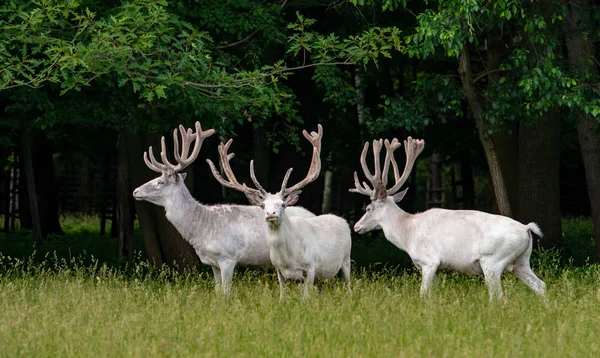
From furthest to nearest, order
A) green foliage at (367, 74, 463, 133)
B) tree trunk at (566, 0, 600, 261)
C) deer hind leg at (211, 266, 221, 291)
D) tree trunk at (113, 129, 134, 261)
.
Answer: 1. tree trunk at (113, 129, 134, 261)
2. green foliage at (367, 74, 463, 133)
3. tree trunk at (566, 0, 600, 261)
4. deer hind leg at (211, 266, 221, 291)

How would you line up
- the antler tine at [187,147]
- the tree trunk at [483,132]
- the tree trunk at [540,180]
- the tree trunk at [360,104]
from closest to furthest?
the antler tine at [187,147], the tree trunk at [483,132], the tree trunk at [540,180], the tree trunk at [360,104]

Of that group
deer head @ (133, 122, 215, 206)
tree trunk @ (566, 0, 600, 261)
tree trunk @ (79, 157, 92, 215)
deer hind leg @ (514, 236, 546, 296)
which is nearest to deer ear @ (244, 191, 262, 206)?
deer head @ (133, 122, 215, 206)

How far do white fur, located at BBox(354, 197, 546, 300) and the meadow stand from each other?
0.19 m

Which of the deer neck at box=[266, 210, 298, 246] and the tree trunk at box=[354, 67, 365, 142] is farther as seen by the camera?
the tree trunk at box=[354, 67, 365, 142]

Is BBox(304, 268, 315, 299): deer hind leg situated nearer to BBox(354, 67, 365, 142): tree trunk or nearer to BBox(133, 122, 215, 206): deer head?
BBox(133, 122, 215, 206): deer head

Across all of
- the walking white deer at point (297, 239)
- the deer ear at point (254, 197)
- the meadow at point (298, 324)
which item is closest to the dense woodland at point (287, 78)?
the deer ear at point (254, 197)

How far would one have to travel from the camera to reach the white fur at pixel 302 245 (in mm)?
11250

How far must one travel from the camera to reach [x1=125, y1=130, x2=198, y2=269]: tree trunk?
53.1 ft

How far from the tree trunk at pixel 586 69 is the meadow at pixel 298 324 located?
3939 mm

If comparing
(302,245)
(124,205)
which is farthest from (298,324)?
(124,205)

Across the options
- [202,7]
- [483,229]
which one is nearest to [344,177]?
[202,7]

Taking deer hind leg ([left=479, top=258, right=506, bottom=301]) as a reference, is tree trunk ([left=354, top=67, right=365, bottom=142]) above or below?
above

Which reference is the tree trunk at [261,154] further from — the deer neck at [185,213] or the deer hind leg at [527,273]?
the deer hind leg at [527,273]

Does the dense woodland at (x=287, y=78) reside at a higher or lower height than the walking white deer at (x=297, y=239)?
higher
